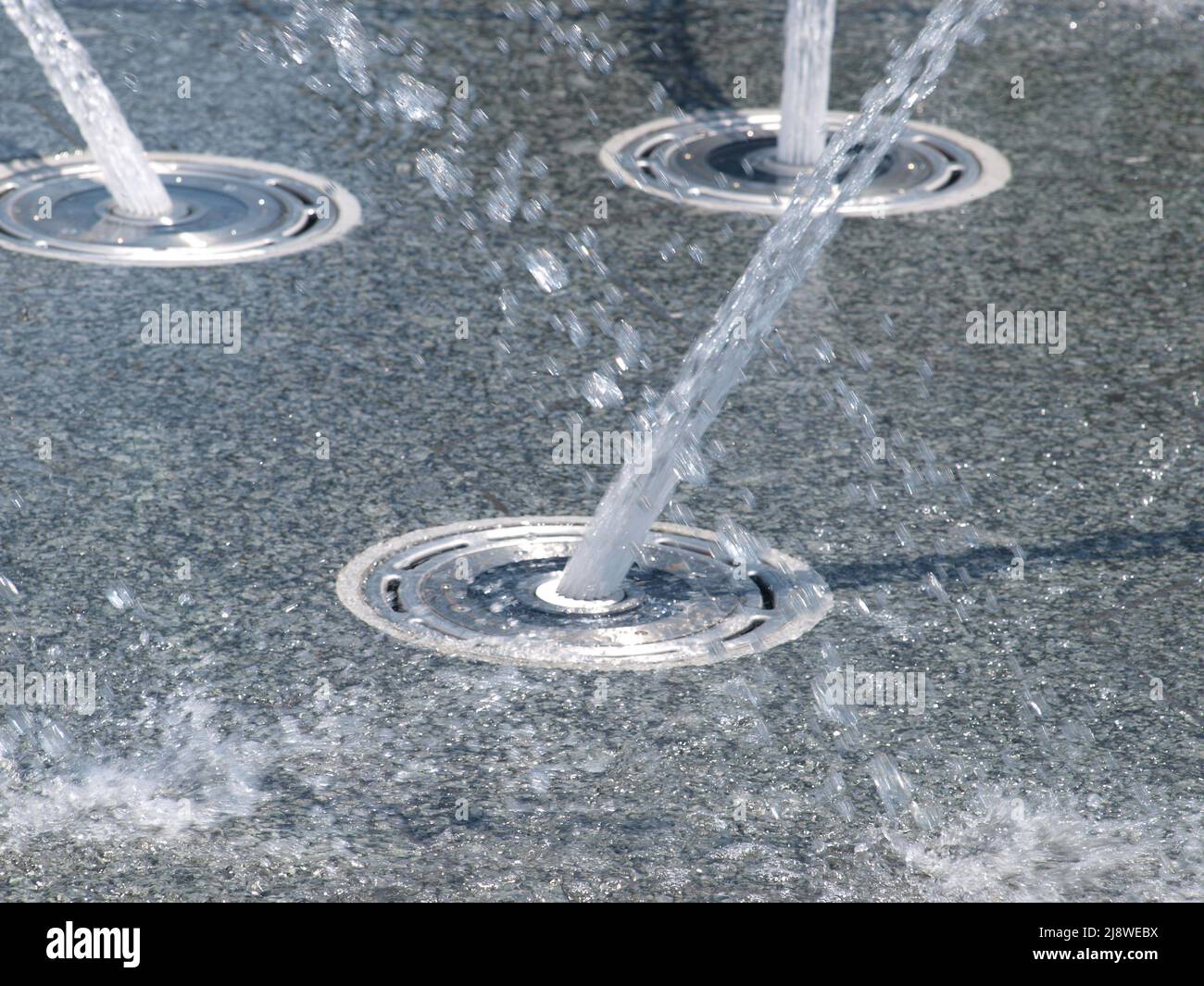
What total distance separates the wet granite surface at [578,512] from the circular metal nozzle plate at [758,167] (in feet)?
0.48

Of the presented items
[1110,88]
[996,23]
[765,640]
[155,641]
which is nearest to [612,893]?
[765,640]

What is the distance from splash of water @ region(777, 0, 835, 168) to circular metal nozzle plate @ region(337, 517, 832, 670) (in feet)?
9.16

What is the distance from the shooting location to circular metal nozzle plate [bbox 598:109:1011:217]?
618cm

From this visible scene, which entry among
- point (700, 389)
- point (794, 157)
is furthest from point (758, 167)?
point (700, 389)

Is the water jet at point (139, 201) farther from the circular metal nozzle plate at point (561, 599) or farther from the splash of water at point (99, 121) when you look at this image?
the circular metal nozzle plate at point (561, 599)

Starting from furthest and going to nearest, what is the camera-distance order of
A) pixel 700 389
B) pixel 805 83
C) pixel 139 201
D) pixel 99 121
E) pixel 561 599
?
pixel 805 83, pixel 99 121, pixel 139 201, pixel 700 389, pixel 561 599

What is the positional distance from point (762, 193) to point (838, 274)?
76 cm

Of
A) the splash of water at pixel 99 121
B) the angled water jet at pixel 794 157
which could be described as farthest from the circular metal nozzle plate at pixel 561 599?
the angled water jet at pixel 794 157

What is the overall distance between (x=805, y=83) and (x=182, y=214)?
2106 mm

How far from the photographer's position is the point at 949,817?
3.13 metres

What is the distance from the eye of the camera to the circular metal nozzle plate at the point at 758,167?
6180 mm

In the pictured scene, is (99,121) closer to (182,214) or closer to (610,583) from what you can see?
(182,214)

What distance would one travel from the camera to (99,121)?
589 centimetres

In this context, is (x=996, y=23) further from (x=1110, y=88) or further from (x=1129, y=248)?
(x=1129, y=248)
